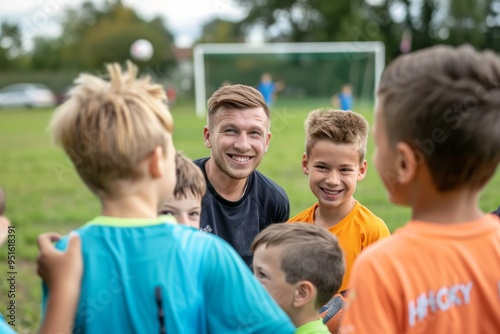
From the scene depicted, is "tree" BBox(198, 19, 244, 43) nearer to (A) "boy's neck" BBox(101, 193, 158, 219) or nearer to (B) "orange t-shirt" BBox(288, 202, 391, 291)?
(B) "orange t-shirt" BBox(288, 202, 391, 291)

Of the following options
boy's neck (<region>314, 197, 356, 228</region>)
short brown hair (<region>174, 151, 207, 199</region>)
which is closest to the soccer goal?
boy's neck (<region>314, 197, 356, 228</region>)

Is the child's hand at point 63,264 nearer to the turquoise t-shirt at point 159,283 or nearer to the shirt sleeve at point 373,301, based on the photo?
the turquoise t-shirt at point 159,283

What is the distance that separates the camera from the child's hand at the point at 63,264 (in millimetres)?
1848

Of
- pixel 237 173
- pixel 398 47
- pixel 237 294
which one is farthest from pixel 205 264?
pixel 398 47

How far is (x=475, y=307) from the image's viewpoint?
1780 millimetres

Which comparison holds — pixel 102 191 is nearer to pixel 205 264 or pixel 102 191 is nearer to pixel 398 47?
pixel 205 264

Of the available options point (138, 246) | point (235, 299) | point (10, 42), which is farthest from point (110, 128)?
point (10, 42)

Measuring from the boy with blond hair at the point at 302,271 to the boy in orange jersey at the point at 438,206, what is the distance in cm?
72

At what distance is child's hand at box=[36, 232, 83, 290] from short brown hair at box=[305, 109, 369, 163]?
1.99 metres

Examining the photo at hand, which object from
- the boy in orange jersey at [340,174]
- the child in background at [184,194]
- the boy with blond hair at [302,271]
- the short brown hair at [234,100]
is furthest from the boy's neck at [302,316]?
the short brown hair at [234,100]

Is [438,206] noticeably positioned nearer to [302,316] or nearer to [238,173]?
[302,316]

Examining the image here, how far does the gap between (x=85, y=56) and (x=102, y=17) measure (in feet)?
47.3

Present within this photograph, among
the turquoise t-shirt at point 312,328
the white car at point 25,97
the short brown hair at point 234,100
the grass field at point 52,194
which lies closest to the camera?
the turquoise t-shirt at point 312,328

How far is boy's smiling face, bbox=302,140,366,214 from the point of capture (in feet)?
11.7
